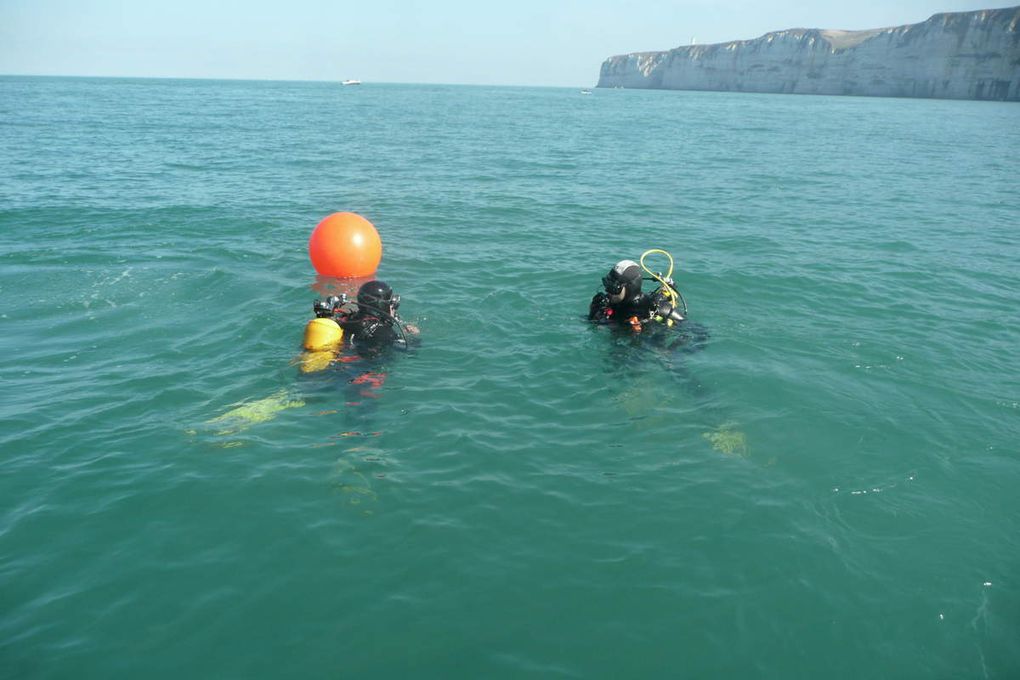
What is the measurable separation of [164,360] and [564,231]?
1155 cm

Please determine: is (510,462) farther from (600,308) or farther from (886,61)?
(886,61)

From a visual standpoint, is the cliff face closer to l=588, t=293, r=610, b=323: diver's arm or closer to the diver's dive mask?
l=588, t=293, r=610, b=323: diver's arm

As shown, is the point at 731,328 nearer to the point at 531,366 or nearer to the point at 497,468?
the point at 531,366

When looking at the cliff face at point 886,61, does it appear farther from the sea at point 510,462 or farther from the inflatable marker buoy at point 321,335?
the inflatable marker buoy at point 321,335

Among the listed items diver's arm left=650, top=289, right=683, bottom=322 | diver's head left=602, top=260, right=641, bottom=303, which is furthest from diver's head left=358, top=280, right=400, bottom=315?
diver's arm left=650, top=289, right=683, bottom=322

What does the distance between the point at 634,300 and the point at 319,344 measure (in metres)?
4.86

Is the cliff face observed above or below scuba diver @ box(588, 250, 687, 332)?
above

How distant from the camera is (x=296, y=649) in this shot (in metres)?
5.13

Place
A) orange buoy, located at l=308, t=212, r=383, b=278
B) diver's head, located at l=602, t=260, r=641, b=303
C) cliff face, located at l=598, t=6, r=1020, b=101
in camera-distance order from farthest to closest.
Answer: cliff face, located at l=598, t=6, r=1020, b=101 → orange buoy, located at l=308, t=212, r=383, b=278 → diver's head, located at l=602, t=260, r=641, b=303

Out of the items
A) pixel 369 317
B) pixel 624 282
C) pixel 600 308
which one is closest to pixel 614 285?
pixel 624 282

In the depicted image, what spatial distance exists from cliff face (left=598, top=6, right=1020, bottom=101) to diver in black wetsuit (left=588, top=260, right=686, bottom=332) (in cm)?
11389

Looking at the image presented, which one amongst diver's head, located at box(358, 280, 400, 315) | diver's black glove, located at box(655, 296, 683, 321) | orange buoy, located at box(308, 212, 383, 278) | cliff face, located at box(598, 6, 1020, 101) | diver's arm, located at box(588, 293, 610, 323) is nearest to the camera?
diver's head, located at box(358, 280, 400, 315)

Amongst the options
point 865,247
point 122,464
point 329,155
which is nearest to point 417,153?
point 329,155

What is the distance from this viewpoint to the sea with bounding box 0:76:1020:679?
5.33 metres
